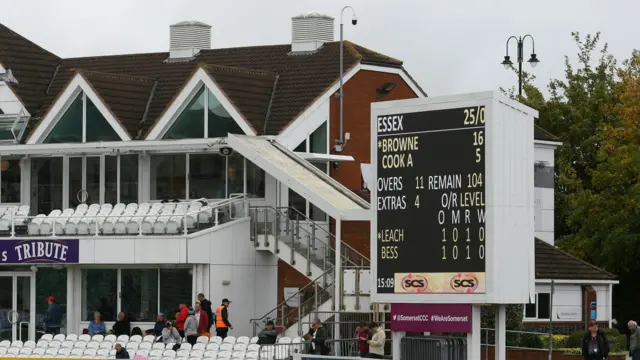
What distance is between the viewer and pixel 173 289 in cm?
4472

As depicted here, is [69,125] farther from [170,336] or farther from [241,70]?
[170,336]

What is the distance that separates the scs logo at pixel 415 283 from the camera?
33375 mm

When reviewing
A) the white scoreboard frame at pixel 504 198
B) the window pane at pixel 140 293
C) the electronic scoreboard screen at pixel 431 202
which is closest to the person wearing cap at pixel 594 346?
the white scoreboard frame at pixel 504 198

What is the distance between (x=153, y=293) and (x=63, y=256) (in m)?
2.72

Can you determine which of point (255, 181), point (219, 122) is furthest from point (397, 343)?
point (219, 122)

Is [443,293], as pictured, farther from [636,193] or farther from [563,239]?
[563,239]

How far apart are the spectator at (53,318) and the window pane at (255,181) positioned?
634cm

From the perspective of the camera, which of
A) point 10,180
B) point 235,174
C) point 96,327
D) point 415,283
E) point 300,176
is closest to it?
point 415,283

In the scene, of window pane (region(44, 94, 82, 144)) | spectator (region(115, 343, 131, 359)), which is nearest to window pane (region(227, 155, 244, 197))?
window pane (region(44, 94, 82, 144))

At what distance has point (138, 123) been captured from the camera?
49375 mm

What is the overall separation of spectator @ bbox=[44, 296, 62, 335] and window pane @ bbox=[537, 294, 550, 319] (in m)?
14.7

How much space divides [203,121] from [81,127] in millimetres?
4119

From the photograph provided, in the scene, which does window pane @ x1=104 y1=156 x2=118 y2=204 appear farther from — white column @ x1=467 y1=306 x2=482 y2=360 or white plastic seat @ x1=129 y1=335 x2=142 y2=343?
white column @ x1=467 y1=306 x2=482 y2=360

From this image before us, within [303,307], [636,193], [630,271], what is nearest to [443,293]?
[303,307]
